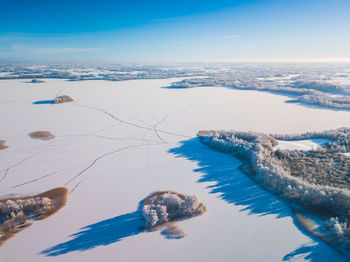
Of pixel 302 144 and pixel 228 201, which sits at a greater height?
pixel 302 144

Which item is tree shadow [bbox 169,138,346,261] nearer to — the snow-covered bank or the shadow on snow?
the shadow on snow

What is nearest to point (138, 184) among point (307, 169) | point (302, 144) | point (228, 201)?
point (228, 201)

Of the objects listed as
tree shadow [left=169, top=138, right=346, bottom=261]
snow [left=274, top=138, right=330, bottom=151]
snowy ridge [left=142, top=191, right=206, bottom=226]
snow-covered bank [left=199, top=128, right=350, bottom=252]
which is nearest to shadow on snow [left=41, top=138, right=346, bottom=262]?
tree shadow [left=169, top=138, right=346, bottom=261]

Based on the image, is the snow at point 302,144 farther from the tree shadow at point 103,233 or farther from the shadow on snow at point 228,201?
the tree shadow at point 103,233

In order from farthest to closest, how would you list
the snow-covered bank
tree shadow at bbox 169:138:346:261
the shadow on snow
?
the snow-covered bank
the shadow on snow
tree shadow at bbox 169:138:346:261

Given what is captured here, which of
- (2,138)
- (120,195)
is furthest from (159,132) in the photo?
(2,138)

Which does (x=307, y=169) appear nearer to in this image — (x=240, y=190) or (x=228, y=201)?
(x=240, y=190)

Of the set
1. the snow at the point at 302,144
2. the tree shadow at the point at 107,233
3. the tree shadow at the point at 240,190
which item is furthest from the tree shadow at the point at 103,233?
the snow at the point at 302,144

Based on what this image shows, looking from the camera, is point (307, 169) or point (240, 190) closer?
point (240, 190)
